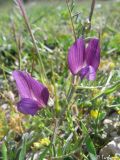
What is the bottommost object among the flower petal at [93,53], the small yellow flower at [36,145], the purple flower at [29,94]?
the small yellow flower at [36,145]

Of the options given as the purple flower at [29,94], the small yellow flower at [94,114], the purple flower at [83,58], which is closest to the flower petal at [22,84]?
the purple flower at [29,94]

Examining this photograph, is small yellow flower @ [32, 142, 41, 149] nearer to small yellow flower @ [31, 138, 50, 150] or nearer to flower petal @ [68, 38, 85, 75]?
small yellow flower @ [31, 138, 50, 150]

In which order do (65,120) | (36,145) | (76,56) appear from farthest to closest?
(65,120) < (36,145) < (76,56)

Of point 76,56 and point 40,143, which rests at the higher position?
point 76,56

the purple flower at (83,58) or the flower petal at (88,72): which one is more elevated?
the purple flower at (83,58)

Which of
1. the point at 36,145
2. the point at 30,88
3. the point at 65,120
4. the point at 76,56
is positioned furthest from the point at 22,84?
the point at 65,120

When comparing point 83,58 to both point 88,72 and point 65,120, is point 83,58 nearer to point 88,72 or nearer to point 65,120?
point 88,72

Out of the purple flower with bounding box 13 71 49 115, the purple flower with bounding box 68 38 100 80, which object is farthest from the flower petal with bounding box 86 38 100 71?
the purple flower with bounding box 13 71 49 115

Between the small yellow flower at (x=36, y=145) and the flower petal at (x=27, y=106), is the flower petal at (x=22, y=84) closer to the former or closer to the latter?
the flower petal at (x=27, y=106)
